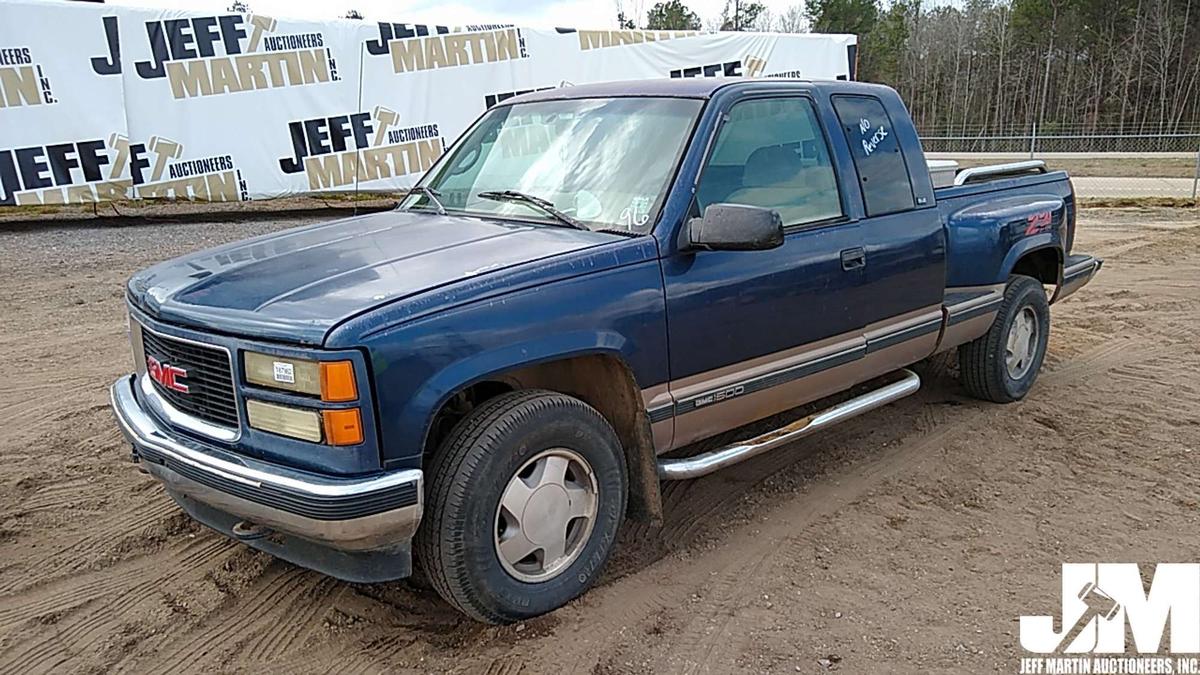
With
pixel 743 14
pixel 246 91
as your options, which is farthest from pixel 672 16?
pixel 246 91

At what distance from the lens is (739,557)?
3734 mm

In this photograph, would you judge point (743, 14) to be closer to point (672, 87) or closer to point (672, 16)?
point (672, 16)

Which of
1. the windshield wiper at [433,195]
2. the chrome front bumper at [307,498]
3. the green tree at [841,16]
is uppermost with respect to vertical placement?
the green tree at [841,16]

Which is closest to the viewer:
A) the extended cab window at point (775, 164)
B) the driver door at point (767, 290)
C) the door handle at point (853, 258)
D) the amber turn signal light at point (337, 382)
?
the amber turn signal light at point (337, 382)

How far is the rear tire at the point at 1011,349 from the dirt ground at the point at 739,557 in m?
0.13

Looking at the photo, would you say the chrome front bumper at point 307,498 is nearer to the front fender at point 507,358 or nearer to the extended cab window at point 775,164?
the front fender at point 507,358

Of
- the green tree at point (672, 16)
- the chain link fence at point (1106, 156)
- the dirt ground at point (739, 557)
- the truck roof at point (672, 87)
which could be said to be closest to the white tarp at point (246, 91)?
the dirt ground at point (739, 557)

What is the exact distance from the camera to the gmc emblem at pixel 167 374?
3104 mm

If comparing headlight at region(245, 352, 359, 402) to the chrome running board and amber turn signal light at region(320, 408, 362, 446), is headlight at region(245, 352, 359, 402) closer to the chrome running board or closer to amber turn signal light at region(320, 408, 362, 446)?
amber turn signal light at region(320, 408, 362, 446)

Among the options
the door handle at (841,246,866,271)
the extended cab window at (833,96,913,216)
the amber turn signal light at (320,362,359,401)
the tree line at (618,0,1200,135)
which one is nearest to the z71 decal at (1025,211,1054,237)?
the extended cab window at (833,96,913,216)

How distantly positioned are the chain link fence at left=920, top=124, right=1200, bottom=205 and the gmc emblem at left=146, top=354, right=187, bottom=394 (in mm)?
16584

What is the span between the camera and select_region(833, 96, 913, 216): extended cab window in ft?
14.3

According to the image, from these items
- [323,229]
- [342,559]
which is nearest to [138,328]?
[323,229]

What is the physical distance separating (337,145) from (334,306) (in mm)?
11588
